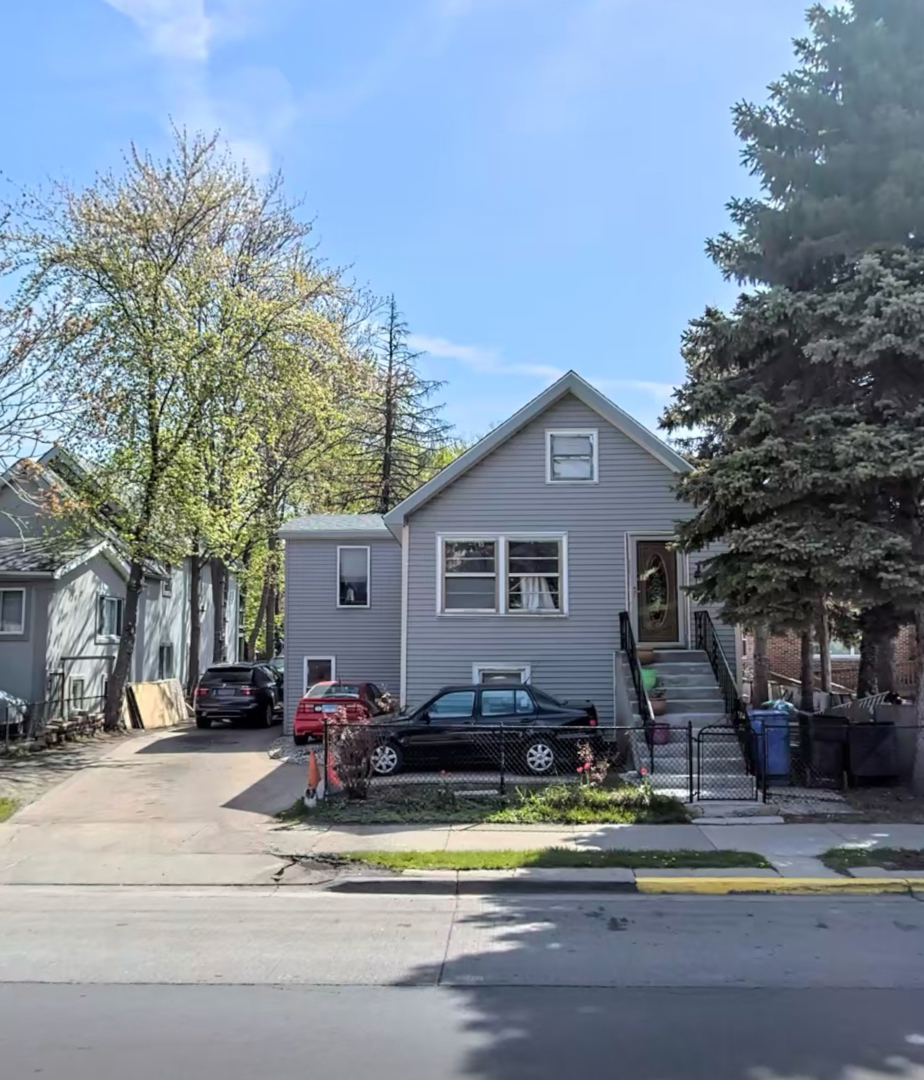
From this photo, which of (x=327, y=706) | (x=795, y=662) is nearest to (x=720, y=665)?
(x=327, y=706)

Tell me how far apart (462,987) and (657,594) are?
13.6 metres

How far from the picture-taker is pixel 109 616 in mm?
26812

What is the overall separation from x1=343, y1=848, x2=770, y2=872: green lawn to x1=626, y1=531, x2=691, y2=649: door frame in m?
8.94

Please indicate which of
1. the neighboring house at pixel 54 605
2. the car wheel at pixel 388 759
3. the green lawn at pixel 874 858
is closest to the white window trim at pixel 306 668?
the neighboring house at pixel 54 605

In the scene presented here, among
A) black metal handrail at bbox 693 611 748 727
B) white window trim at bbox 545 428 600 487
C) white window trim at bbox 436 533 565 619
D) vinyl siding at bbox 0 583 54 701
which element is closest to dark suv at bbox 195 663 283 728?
vinyl siding at bbox 0 583 54 701

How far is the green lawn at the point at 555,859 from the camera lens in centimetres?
919

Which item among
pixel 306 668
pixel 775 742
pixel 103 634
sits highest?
pixel 103 634

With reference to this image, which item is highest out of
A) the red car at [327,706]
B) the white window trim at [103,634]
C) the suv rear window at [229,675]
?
the white window trim at [103,634]

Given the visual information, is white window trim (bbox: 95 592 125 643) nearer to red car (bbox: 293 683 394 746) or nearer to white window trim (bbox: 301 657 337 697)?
white window trim (bbox: 301 657 337 697)

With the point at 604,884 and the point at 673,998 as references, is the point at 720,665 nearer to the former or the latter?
the point at 604,884

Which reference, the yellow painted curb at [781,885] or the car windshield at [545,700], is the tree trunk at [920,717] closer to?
the yellow painted curb at [781,885]

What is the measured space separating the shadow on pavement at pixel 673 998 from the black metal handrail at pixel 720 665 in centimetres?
647

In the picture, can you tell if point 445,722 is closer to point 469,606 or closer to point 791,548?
point 469,606

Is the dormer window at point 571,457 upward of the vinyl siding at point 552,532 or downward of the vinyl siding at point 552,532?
upward
